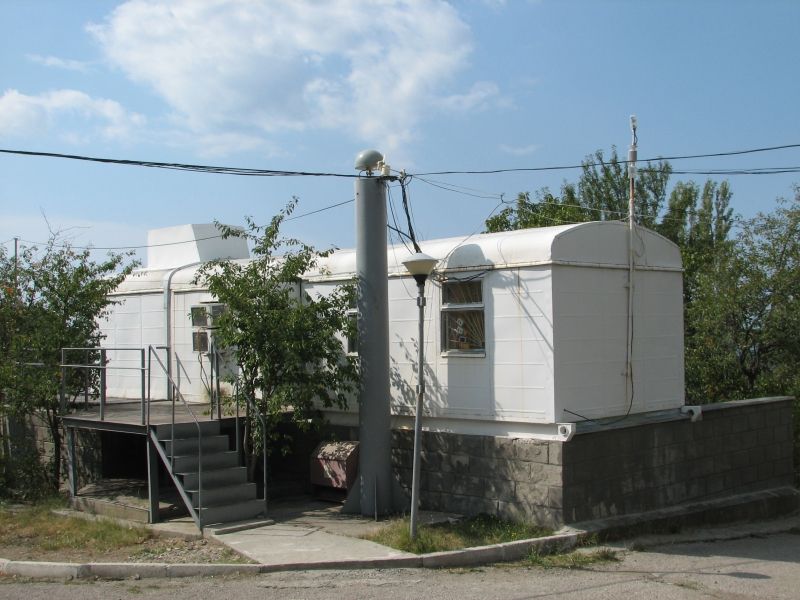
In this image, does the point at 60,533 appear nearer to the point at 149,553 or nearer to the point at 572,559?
the point at 149,553

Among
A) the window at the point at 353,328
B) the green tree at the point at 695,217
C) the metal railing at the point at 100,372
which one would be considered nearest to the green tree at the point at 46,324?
the metal railing at the point at 100,372

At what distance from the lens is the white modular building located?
34.4ft

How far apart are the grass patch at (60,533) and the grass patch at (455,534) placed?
3029mm

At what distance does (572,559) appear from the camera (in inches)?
370

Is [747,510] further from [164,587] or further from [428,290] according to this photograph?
[164,587]

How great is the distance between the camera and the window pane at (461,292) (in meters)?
11.2

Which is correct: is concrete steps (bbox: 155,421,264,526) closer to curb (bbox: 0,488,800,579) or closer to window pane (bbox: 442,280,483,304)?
curb (bbox: 0,488,800,579)

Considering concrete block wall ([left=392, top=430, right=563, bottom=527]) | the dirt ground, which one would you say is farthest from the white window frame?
the dirt ground

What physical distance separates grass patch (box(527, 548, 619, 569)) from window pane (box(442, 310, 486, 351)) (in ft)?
9.24

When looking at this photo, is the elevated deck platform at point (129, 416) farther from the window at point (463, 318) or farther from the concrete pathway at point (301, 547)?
the window at point (463, 318)

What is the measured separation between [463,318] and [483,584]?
13.0ft

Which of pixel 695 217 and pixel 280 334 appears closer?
pixel 280 334

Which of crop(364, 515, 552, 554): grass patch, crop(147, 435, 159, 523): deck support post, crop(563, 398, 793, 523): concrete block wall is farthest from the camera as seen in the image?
crop(147, 435, 159, 523): deck support post

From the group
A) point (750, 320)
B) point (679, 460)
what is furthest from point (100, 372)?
point (750, 320)
